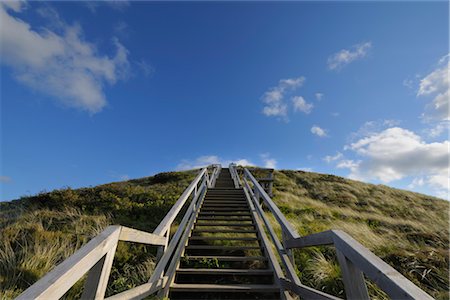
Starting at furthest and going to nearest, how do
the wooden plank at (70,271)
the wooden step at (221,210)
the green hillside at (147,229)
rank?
the wooden step at (221,210)
the green hillside at (147,229)
the wooden plank at (70,271)

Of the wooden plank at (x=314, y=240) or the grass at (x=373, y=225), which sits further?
the grass at (x=373, y=225)

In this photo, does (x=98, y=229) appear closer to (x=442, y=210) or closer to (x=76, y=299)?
(x=76, y=299)

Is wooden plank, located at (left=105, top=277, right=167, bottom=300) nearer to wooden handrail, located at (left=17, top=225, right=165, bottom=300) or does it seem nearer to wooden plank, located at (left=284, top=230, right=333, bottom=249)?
wooden handrail, located at (left=17, top=225, right=165, bottom=300)

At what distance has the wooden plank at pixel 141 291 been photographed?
2.18 meters

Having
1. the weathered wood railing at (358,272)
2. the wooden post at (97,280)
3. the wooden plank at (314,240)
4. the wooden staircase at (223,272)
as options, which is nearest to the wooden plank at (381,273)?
the weathered wood railing at (358,272)

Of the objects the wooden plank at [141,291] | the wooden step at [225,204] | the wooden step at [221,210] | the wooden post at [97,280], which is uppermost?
the wooden step at [225,204]

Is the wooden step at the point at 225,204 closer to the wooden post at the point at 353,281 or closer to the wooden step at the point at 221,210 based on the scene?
the wooden step at the point at 221,210

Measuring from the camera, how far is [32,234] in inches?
210

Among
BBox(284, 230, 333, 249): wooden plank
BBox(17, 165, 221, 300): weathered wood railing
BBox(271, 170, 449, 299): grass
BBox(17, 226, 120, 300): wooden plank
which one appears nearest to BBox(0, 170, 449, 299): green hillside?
BBox(271, 170, 449, 299): grass

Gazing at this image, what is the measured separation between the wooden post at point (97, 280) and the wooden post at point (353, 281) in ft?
5.39

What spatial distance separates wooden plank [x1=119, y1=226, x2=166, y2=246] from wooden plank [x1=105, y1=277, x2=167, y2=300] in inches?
16.7

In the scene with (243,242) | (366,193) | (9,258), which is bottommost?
(9,258)

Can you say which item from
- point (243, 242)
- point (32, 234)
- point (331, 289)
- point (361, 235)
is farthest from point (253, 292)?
point (32, 234)

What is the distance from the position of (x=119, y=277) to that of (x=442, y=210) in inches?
564
